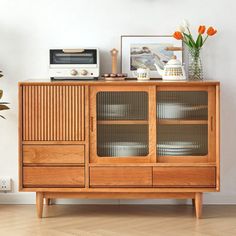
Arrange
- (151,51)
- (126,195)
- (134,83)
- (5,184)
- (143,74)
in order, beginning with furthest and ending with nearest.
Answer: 1. (5,184)
2. (151,51)
3. (143,74)
4. (126,195)
5. (134,83)

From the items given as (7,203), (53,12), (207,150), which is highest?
(53,12)

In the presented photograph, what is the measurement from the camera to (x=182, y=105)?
4.86 meters

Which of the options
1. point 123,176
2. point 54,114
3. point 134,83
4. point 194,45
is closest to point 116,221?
point 123,176

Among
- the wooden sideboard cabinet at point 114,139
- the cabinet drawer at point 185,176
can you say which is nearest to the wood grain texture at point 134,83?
the wooden sideboard cabinet at point 114,139

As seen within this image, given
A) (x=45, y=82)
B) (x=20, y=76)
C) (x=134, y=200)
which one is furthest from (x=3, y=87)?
(x=134, y=200)

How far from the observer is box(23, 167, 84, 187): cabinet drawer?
4816 millimetres

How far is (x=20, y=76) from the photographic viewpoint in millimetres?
5320

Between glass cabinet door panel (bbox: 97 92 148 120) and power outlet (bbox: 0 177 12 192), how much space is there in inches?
40.5

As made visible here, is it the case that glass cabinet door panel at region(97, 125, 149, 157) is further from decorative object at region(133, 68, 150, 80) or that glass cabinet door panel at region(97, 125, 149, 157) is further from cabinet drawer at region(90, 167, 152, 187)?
decorative object at region(133, 68, 150, 80)

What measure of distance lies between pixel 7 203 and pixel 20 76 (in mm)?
1027

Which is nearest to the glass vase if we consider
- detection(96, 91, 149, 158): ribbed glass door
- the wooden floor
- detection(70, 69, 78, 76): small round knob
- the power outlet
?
detection(96, 91, 149, 158): ribbed glass door

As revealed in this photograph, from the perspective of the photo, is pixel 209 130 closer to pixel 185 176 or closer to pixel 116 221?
pixel 185 176

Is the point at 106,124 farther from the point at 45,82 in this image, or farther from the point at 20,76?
the point at 20,76

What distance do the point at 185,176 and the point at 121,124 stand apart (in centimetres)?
59
